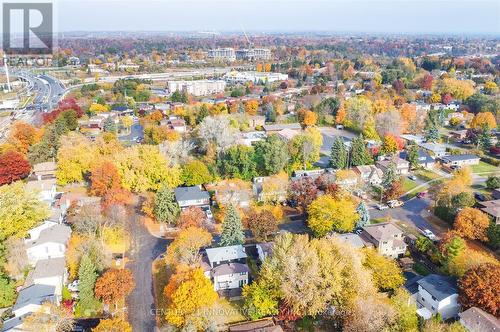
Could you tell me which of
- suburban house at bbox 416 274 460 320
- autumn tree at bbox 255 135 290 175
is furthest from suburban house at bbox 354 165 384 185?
suburban house at bbox 416 274 460 320

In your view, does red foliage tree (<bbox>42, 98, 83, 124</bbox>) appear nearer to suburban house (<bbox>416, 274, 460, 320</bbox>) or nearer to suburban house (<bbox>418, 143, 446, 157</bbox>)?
suburban house (<bbox>418, 143, 446, 157</bbox>)

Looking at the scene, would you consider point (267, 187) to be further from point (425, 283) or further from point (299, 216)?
point (425, 283)

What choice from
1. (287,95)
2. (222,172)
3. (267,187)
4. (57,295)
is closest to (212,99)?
(287,95)

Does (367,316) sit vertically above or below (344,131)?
below

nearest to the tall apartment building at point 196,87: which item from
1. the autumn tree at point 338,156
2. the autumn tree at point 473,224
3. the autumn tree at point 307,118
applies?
the autumn tree at point 307,118

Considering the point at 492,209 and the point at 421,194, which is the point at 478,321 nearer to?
the point at 492,209

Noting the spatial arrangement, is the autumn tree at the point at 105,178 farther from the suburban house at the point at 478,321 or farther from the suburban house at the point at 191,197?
the suburban house at the point at 478,321
